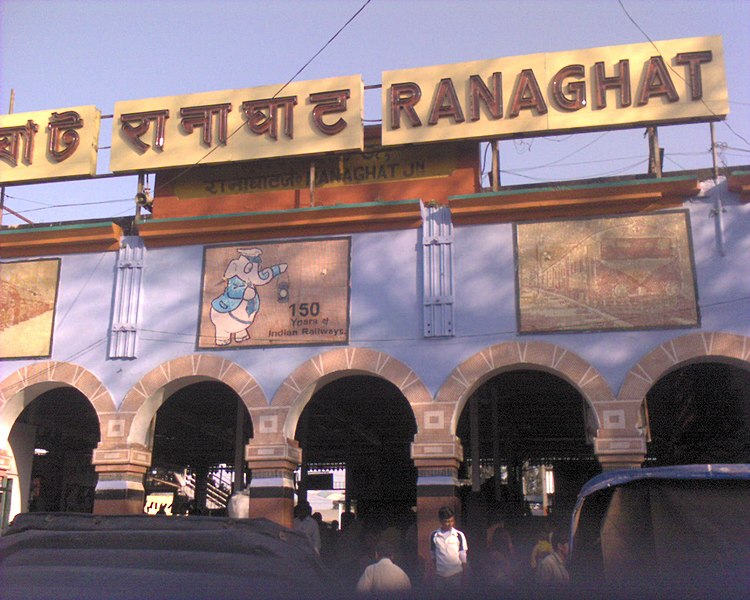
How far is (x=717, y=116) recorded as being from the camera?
14188mm

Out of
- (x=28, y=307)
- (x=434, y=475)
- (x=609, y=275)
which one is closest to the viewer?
(x=434, y=475)

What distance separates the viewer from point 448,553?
1074 cm

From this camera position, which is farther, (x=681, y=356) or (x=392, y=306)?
(x=392, y=306)

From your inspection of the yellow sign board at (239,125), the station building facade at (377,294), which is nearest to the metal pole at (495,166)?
the station building facade at (377,294)

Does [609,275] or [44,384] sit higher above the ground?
[609,275]

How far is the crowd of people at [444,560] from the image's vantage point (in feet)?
23.0

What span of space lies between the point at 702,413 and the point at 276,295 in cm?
1057

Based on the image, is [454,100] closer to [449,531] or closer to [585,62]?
[585,62]

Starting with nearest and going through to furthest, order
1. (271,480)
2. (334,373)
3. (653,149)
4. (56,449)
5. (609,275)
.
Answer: (609,275)
(271,480)
(334,373)
(653,149)
(56,449)

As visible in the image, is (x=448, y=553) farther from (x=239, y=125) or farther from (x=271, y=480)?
(x=239, y=125)

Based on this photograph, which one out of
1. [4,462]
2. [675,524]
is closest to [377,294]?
[4,462]

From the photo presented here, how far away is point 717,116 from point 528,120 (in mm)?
3045

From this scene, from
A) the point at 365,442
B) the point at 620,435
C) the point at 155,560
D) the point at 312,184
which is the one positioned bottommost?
the point at 155,560

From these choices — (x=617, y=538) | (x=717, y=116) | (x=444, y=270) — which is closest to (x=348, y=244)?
(x=444, y=270)
